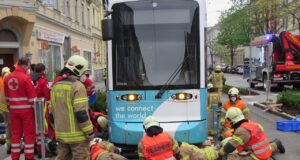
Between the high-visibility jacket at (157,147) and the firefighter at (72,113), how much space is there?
0.75 meters

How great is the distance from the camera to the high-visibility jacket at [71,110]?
5.16 metres

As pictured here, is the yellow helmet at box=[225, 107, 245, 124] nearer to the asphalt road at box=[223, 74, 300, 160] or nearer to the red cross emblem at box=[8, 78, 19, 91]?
the asphalt road at box=[223, 74, 300, 160]

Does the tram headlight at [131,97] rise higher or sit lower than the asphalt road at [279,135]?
higher

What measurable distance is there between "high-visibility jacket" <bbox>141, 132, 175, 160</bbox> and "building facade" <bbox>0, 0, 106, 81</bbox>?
12.8 metres

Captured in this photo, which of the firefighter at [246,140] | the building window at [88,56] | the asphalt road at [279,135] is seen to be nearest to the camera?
the firefighter at [246,140]

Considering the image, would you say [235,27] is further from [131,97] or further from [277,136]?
[131,97]

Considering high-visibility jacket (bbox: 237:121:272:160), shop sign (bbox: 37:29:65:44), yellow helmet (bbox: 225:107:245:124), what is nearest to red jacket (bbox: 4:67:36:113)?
yellow helmet (bbox: 225:107:245:124)

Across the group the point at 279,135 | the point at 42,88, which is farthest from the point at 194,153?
the point at 279,135

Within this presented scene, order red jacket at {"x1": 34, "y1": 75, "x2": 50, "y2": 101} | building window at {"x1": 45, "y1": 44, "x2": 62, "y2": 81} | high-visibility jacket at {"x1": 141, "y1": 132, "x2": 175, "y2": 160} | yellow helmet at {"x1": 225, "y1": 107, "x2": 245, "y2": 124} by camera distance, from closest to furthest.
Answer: high-visibility jacket at {"x1": 141, "y1": 132, "x2": 175, "y2": 160} < yellow helmet at {"x1": 225, "y1": 107, "x2": 245, "y2": 124} < red jacket at {"x1": 34, "y1": 75, "x2": 50, "y2": 101} < building window at {"x1": 45, "y1": 44, "x2": 62, "y2": 81}

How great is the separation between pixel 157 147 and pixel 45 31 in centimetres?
1840

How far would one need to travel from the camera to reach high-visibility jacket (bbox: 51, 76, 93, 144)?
516 cm

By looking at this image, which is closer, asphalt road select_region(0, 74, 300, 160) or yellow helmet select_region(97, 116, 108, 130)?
asphalt road select_region(0, 74, 300, 160)

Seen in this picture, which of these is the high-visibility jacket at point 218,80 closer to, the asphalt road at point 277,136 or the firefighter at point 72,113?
the asphalt road at point 277,136

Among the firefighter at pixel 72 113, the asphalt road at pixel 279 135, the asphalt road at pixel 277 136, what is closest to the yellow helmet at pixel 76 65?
the firefighter at pixel 72 113
